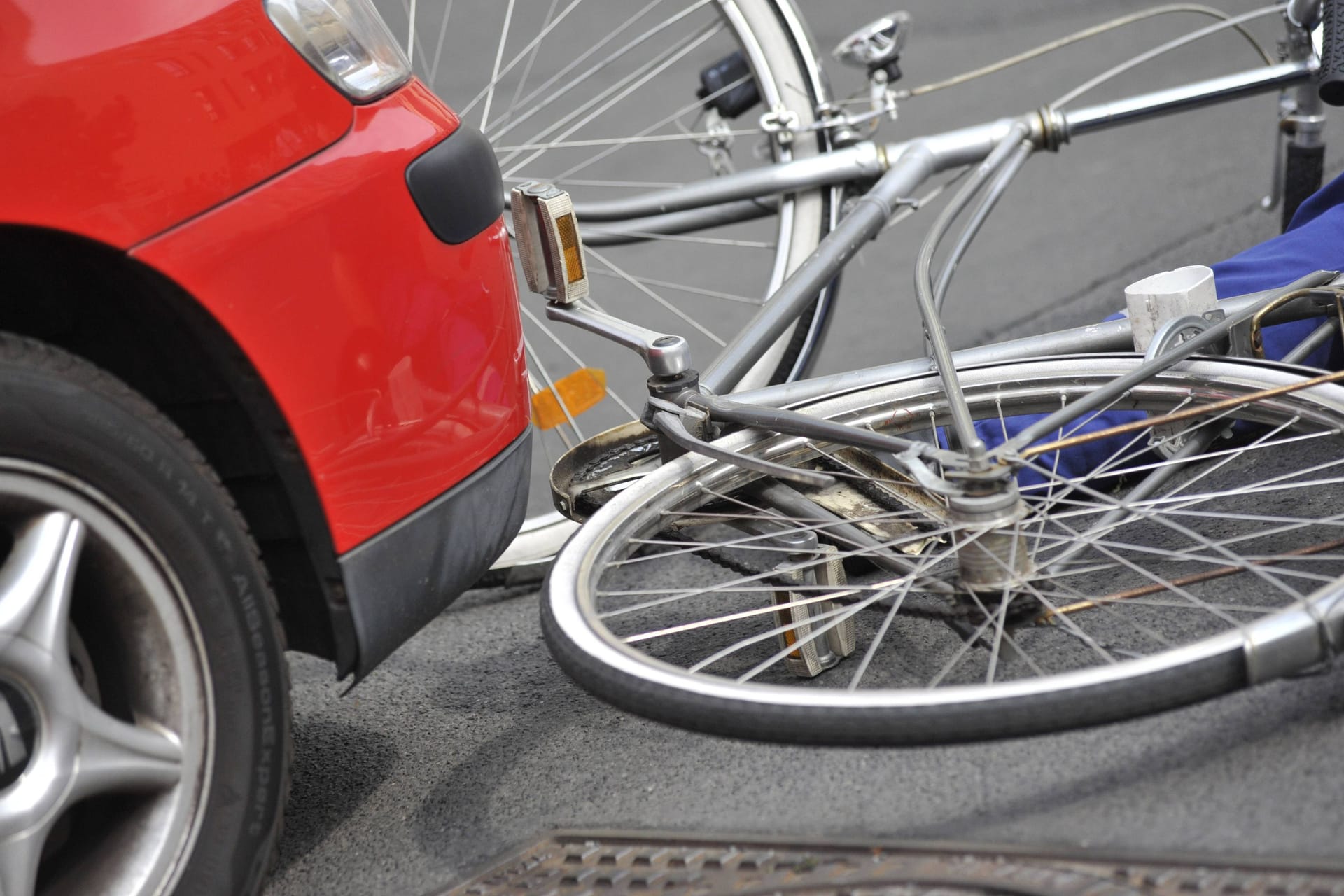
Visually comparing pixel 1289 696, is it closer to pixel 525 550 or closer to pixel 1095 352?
pixel 1095 352

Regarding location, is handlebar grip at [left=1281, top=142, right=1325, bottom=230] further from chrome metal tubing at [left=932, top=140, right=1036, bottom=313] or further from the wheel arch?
the wheel arch

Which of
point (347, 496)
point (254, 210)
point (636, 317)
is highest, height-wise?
point (254, 210)

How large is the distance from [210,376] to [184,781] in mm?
494

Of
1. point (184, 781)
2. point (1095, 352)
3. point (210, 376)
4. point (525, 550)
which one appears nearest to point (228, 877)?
point (184, 781)

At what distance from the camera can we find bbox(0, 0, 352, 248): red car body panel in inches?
53.6

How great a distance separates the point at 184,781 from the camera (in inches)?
59.6

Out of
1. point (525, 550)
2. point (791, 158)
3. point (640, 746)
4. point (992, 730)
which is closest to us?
point (992, 730)

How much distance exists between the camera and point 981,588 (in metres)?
1.68

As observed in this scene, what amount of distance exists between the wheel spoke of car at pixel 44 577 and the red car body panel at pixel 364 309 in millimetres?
285

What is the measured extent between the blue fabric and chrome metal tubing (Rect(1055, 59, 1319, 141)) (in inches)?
10.7

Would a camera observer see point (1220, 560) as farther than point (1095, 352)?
No

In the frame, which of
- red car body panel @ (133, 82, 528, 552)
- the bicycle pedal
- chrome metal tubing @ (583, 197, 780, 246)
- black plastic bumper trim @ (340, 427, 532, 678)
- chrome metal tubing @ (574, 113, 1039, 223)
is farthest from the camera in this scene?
chrome metal tubing @ (583, 197, 780, 246)

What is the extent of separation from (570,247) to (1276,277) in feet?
4.52

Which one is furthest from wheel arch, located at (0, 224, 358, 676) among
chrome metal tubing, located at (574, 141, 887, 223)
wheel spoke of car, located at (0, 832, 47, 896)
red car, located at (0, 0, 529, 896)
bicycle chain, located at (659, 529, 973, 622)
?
chrome metal tubing, located at (574, 141, 887, 223)
